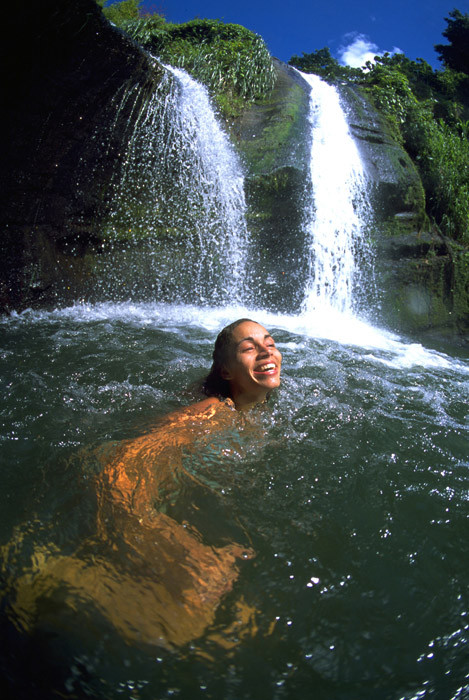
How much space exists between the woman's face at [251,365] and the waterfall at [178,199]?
15.3 ft

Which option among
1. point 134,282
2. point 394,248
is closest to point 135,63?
point 134,282

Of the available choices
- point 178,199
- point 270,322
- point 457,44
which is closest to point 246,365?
point 270,322

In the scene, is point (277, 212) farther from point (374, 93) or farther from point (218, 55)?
Answer: point (374, 93)

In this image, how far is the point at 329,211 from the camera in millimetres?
8289

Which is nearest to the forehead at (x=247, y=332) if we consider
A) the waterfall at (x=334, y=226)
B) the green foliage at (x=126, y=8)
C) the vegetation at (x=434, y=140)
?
the waterfall at (x=334, y=226)

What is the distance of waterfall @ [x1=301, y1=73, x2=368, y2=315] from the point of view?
8164 millimetres

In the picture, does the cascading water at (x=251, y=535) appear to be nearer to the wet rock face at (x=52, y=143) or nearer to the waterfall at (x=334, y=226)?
the wet rock face at (x=52, y=143)

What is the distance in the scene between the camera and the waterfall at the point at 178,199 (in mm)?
7336

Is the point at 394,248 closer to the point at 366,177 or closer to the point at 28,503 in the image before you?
the point at 366,177

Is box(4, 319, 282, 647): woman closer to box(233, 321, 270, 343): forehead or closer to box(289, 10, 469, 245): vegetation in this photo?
box(233, 321, 270, 343): forehead

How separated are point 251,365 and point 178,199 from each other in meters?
5.43

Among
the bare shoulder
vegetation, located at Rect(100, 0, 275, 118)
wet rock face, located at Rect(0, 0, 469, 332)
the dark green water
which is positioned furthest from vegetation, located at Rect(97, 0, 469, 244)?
the bare shoulder

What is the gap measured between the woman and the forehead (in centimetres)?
73

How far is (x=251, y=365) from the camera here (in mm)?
2918
